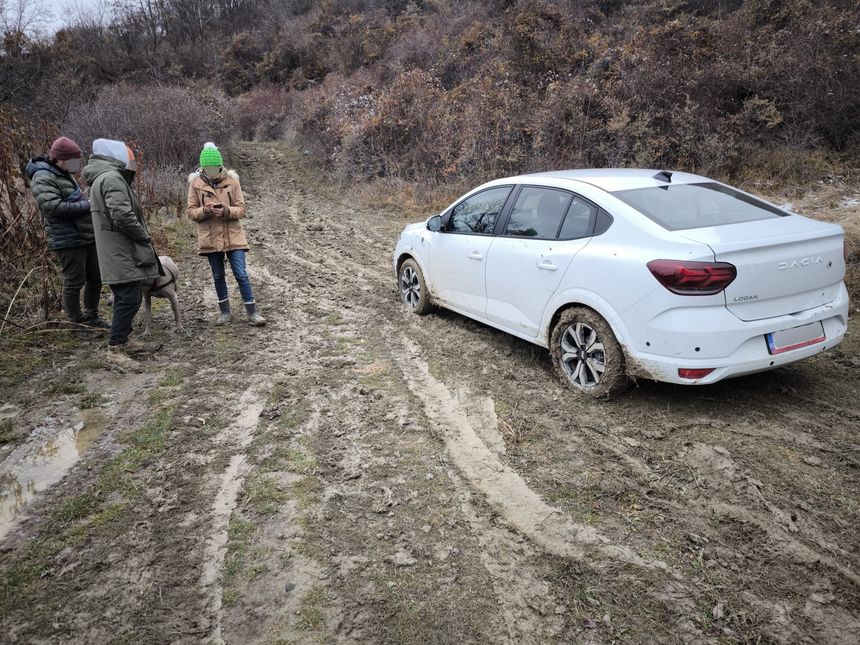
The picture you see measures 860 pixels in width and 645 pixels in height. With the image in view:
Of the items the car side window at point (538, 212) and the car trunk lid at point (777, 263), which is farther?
the car side window at point (538, 212)

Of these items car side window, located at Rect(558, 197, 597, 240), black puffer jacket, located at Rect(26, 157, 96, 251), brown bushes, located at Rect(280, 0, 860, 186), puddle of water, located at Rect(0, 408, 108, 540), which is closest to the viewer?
puddle of water, located at Rect(0, 408, 108, 540)

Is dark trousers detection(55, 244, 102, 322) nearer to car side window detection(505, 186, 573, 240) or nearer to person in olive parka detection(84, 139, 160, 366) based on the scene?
person in olive parka detection(84, 139, 160, 366)

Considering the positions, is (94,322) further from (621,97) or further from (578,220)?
(621,97)

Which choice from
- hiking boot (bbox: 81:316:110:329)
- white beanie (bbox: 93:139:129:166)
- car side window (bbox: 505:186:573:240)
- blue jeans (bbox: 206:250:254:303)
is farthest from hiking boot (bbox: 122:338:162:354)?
car side window (bbox: 505:186:573:240)

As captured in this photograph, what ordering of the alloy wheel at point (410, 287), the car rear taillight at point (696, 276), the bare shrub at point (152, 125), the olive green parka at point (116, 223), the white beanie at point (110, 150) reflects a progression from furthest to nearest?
the bare shrub at point (152, 125), the alloy wheel at point (410, 287), the white beanie at point (110, 150), the olive green parka at point (116, 223), the car rear taillight at point (696, 276)

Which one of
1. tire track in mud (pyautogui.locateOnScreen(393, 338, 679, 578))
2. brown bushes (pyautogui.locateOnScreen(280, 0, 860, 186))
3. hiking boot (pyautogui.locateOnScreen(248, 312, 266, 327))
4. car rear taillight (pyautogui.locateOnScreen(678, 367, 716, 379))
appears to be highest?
brown bushes (pyautogui.locateOnScreen(280, 0, 860, 186))

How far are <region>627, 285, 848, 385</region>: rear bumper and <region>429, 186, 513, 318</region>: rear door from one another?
197cm

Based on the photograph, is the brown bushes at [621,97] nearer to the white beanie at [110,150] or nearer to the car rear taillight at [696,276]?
the car rear taillight at [696,276]

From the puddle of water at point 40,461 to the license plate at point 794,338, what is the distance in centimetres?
467

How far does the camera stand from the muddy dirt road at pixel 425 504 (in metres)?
2.45

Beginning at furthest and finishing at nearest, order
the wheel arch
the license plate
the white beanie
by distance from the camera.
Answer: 1. the white beanie
2. the wheel arch
3. the license plate

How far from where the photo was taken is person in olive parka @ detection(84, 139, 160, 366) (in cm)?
510

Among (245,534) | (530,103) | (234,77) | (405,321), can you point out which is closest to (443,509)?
(245,534)

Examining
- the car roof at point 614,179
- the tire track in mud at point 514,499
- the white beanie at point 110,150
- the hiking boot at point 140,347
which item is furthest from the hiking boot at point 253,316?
the car roof at point 614,179
